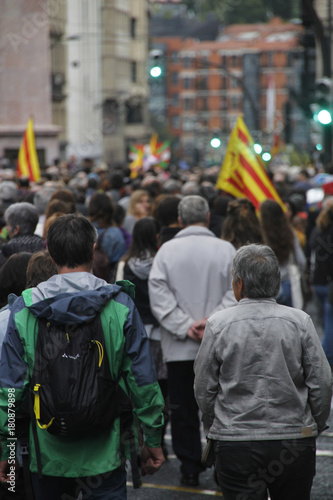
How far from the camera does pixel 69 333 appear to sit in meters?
3.87

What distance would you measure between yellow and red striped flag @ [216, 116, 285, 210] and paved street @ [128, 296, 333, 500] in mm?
3718

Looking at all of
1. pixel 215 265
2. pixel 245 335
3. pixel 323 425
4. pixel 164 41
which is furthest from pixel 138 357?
pixel 164 41

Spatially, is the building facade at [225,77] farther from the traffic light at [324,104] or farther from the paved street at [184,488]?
Result: the paved street at [184,488]

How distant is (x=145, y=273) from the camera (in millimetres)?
6727

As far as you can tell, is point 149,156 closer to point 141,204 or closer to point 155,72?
point 155,72

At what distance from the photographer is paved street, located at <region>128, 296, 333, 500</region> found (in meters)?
5.92

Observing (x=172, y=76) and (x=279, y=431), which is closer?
(x=279, y=431)

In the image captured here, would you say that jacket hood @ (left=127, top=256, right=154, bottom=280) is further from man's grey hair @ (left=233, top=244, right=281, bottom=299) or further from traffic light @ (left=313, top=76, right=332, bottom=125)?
traffic light @ (left=313, top=76, right=332, bottom=125)

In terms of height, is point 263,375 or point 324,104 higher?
point 324,104

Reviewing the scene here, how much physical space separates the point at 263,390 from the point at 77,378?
0.81 metres

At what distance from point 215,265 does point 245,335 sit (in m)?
2.06

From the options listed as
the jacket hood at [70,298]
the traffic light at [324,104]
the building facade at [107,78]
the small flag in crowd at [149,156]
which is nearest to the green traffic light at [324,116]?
the traffic light at [324,104]

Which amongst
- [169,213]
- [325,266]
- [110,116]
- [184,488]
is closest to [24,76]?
[325,266]

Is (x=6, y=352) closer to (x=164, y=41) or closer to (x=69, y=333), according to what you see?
(x=69, y=333)
